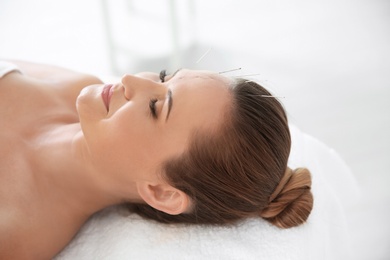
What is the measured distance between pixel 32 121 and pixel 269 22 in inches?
74.2

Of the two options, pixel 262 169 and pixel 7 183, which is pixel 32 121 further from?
pixel 262 169

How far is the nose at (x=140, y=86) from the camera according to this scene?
1.21 metres

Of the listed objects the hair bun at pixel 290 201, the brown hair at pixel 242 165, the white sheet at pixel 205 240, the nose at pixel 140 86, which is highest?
the nose at pixel 140 86

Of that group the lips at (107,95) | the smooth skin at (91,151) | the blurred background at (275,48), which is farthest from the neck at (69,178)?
the blurred background at (275,48)

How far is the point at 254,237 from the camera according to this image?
1.25 meters

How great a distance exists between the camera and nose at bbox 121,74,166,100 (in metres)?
1.21

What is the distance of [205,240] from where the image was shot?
1239 millimetres

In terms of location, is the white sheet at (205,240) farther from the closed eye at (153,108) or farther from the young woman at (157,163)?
the closed eye at (153,108)

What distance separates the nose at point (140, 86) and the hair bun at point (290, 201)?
0.38m

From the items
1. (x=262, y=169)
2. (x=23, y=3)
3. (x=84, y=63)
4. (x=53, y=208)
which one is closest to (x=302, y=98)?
(x=84, y=63)

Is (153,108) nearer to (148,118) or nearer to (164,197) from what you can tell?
(148,118)

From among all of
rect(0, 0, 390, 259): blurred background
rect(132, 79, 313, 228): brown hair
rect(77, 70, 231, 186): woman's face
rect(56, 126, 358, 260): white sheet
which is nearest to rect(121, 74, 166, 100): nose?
rect(77, 70, 231, 186): woman's face

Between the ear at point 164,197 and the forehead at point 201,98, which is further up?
the forehead at point 201,98

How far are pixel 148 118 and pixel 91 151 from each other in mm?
182
